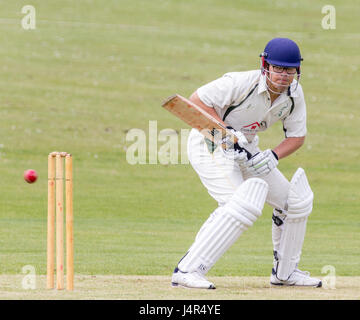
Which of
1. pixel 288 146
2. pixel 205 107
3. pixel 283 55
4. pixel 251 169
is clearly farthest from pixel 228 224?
pixel 283 55

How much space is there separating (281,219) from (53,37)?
18041 millimetres

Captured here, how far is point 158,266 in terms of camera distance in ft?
25.6

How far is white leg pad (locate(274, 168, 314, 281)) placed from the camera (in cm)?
591

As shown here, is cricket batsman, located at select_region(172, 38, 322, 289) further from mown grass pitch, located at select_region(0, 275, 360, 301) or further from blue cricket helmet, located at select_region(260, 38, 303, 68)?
mown grass pitch, located at select_region(0, 275, 360, 301)

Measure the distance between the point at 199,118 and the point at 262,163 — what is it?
54 cm

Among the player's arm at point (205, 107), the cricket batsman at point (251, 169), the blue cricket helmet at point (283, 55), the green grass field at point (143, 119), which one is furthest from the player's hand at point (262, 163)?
the green grass field at point (143, 119)

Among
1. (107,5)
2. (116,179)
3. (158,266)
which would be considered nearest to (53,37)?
(107,5)

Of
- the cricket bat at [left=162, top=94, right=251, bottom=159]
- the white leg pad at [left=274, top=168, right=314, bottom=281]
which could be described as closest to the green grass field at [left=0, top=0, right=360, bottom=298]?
the white leg pad at [left=274, top=168, right=314, bottom=281]

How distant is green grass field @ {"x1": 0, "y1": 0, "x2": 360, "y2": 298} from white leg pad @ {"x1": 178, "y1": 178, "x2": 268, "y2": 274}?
164 cm

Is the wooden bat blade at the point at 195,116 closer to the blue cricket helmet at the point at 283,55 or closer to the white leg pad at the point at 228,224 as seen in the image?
the white leg pad at the point at 228,224

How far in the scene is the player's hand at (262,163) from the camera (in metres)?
5.79

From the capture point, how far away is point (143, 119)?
1816 centimetres

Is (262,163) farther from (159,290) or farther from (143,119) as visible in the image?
(143,119)
